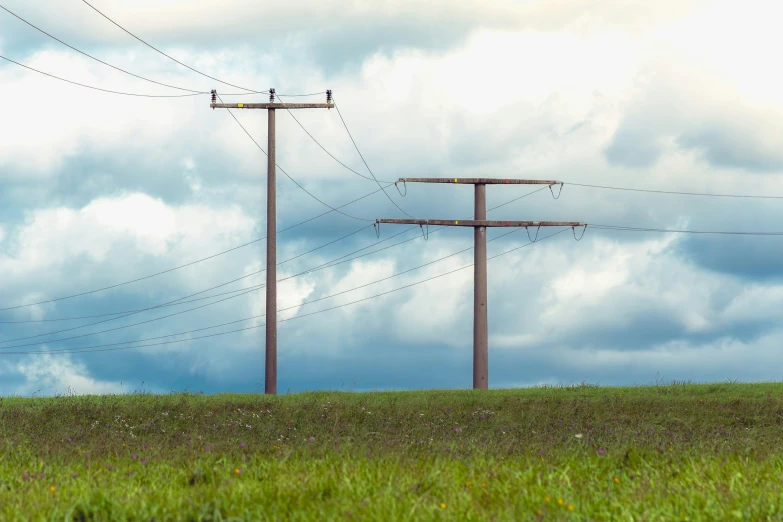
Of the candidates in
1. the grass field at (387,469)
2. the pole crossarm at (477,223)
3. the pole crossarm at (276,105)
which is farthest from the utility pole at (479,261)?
the grass field at (387,469)

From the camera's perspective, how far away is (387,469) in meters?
8.62

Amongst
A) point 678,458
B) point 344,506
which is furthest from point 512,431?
point 344,506

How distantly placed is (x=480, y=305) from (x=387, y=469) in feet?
62.5

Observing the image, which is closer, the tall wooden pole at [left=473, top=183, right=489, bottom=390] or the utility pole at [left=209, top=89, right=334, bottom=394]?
the utility pole at [left=209, top=89, right=334, bottom=394]

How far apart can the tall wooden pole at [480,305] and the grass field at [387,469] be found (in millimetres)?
8315

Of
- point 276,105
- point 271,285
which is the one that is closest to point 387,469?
point 271,285

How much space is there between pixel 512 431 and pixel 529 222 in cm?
1340

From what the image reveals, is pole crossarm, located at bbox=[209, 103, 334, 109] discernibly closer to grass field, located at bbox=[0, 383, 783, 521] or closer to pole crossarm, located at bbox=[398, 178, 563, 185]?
pole crossarm, located at bbox=[398, 178, 563, 185]

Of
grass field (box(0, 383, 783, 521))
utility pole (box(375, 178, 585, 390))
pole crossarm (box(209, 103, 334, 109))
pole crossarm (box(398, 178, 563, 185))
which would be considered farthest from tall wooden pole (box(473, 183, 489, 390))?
grass field (box(0, 383, 783, 521))

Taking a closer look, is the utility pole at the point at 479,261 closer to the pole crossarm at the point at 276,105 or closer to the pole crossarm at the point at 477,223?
the pole crossarm at the point at 477,223

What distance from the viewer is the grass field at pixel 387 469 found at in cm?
684

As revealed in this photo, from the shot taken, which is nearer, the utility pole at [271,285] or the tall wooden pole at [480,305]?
the utility pole at [271,285]

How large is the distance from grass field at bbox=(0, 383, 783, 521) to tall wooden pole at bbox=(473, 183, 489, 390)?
8315 millimetres

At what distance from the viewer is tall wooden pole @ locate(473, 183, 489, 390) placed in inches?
1070
